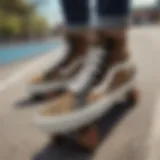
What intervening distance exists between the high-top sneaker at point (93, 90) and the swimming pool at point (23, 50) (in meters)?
0.42

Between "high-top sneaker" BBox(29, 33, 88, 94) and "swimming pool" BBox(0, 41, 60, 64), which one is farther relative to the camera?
"swimming pool" BBox(0, 41, 60, 64)

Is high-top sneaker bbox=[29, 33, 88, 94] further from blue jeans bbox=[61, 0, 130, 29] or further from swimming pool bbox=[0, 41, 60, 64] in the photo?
swimming pool bbox=[0, 41, 60, 64]

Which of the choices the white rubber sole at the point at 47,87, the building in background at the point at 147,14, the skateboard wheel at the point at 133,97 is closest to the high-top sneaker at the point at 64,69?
the white rubber sole at the point at 47,87

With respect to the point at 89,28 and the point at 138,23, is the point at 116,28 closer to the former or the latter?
the point at 89,28

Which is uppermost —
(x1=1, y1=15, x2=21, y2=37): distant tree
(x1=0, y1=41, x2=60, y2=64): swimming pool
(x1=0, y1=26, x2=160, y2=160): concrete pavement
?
(x1=1, y1=15, x2=21, y2=37): distant tree

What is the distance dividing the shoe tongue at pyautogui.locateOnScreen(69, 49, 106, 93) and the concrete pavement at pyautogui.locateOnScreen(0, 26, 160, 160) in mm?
107

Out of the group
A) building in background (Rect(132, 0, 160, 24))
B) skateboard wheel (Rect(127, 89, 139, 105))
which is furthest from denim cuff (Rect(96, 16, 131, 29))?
building in background (Rect(132, 0, 160, 24))

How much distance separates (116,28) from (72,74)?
0.16 m

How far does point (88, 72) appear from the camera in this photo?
0.78 m

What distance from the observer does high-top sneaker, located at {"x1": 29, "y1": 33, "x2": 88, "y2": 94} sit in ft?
2.98

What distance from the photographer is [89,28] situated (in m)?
0.87

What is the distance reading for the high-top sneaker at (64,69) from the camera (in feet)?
2.98

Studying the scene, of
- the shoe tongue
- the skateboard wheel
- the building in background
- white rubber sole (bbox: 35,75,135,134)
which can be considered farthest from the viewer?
the building in background

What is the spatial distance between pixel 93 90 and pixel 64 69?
7.8 inches
